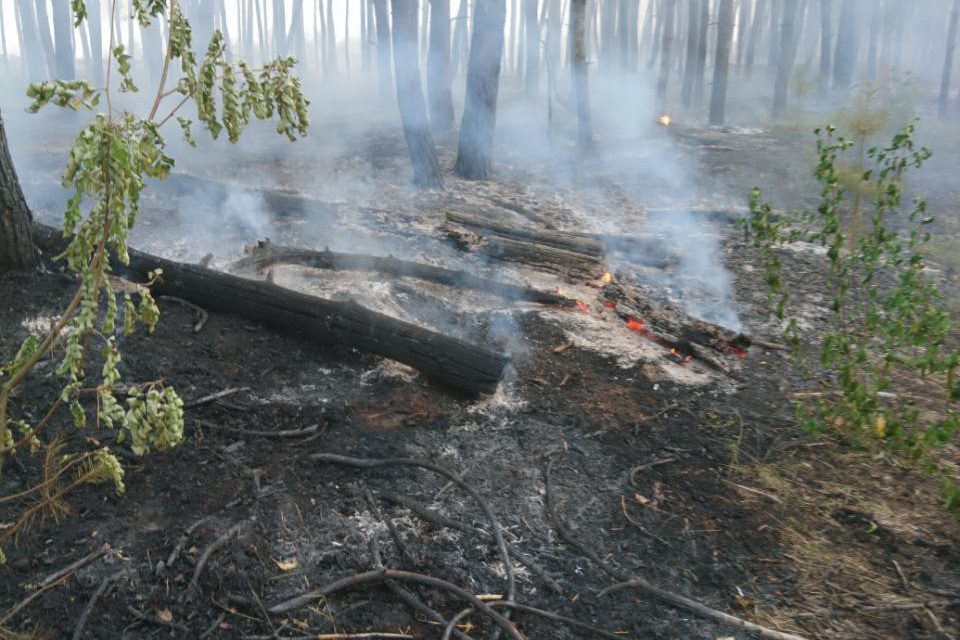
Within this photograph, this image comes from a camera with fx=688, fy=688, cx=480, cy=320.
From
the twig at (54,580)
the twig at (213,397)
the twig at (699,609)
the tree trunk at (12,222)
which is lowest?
the twig at (699,609)

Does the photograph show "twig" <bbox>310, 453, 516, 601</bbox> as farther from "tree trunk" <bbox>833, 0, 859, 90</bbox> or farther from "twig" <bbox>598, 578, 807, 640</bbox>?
"tree trunk" <bbox>833, 0, 859, 90</bbox>

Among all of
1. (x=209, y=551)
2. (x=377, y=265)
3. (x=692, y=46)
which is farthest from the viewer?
(x=692, y=46)

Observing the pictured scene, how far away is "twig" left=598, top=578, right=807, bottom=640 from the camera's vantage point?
3.23 metres

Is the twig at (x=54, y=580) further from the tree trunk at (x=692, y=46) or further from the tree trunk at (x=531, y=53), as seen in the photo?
the tree trunk at (x=531, y=53)

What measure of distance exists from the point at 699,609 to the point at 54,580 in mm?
2986

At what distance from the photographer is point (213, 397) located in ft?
14.9

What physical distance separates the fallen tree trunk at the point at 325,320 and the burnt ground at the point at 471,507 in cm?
A: 15

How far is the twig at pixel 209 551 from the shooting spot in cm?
313

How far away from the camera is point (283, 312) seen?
17.8ft

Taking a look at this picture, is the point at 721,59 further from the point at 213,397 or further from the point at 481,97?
the point at 213,397

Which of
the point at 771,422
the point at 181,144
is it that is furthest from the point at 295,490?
the point at 181,144

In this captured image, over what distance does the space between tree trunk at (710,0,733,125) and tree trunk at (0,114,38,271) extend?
17.4 metres

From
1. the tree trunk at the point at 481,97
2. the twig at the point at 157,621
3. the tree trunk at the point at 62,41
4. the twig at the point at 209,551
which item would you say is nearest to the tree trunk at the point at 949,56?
the tree trunk at the point at 481,97

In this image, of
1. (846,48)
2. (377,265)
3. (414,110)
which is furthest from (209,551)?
(846,48)
